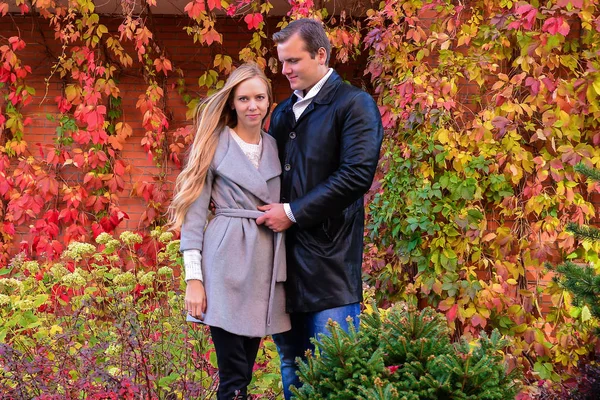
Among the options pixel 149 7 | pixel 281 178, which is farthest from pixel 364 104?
pixel 149 7

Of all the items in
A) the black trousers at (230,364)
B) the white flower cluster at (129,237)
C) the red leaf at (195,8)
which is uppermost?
the red leaf at (195,8)

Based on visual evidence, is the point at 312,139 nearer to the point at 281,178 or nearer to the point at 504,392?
the point at 281,178

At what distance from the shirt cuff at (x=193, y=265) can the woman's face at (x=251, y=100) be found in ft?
1.78

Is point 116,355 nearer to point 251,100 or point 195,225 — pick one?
point 195,225

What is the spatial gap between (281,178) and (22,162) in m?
4.17

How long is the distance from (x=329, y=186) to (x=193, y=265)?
0.59 metres

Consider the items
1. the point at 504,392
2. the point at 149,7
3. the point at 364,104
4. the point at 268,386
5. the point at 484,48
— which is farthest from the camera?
the point at 149,7

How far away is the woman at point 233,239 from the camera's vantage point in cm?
290

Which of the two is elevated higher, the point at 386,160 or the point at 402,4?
the point at 402,4

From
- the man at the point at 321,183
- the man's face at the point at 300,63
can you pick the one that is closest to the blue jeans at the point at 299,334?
the man at the point at 321,183

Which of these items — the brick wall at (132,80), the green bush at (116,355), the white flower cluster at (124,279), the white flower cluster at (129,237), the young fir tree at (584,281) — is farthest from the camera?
the brick wall at (132,80)

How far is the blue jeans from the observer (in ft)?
9.91

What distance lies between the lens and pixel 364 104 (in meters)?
2.99

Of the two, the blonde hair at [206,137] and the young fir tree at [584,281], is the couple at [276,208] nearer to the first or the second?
the blonde hair at [206,137]
